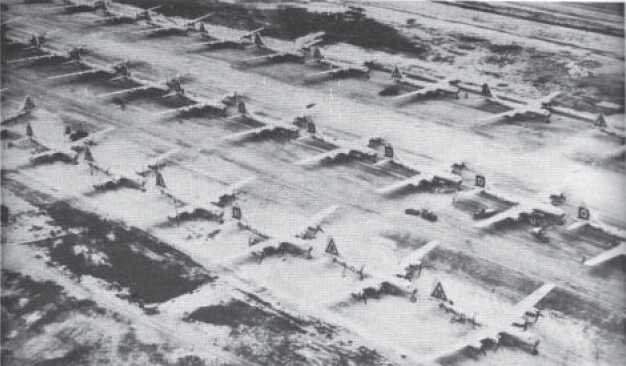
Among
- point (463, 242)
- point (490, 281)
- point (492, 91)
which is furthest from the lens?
point (492, 91)

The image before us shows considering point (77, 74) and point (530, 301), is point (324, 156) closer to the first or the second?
point (530, 301)

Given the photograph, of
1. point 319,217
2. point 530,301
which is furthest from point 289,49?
point 530,301

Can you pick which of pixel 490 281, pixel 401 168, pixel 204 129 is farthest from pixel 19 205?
pixel 490 281

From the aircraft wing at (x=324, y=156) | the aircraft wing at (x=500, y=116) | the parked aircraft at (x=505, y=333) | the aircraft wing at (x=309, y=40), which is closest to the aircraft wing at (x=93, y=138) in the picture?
the aircraft wing at (x=324, y=156)

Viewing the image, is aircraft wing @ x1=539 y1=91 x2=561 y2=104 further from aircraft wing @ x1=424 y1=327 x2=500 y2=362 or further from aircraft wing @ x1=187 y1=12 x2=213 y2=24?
aircraft wing @ x1=187 y1=12 x2=213 y2=24

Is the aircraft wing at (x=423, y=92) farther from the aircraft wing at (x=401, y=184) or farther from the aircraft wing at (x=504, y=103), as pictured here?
the aircraft wing at (x=401, y=184)

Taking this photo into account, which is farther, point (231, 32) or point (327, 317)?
point (231, 32)

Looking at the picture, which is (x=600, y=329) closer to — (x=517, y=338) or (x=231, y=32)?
(x=517, y=338)

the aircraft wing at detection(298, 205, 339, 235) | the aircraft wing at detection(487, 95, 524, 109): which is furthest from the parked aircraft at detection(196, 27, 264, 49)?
the aircraft wing at detection(298, 205, 339, 235)
